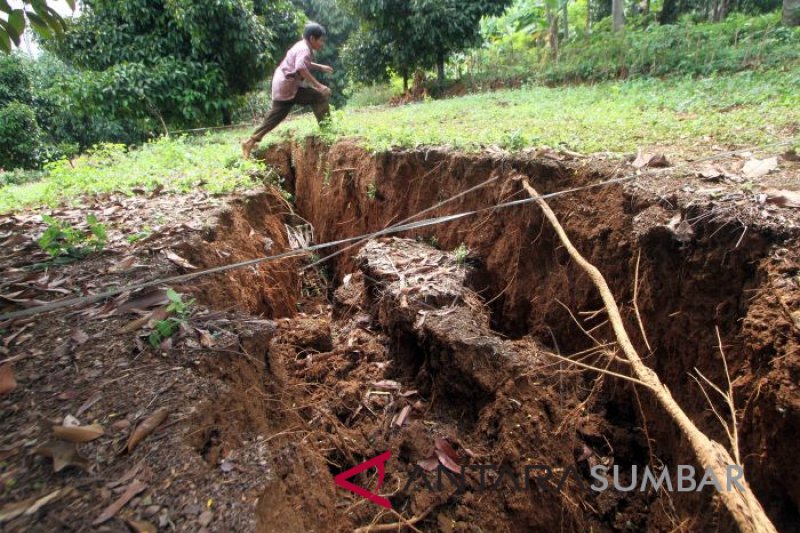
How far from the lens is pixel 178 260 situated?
119 inches

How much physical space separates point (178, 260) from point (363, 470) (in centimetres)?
187

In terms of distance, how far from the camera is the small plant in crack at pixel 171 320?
218cm

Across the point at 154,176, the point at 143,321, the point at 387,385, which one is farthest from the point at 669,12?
the point at 143,321

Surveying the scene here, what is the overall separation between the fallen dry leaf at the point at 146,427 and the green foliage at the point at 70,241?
6.25 ft

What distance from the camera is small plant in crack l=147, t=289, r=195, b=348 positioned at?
85.9 inches

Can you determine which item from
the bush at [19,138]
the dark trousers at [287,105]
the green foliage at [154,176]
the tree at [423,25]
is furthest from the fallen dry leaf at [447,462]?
the bush at [19,138]

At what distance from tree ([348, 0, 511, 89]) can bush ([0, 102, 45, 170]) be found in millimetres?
8680

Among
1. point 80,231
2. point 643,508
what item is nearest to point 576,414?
point 643,508

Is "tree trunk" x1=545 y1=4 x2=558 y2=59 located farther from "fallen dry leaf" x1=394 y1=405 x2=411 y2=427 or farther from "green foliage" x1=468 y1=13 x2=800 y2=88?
"fallen dry leaf" x1=394 y1=405 x2=411 y2=427

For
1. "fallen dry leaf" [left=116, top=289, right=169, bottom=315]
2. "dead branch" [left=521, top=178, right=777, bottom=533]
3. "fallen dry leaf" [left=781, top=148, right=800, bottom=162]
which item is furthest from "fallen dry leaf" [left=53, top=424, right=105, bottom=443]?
"fallen dry leaf" [left=781, top=148, right=800, bottom=162]

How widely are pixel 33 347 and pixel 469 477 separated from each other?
251 centimetres

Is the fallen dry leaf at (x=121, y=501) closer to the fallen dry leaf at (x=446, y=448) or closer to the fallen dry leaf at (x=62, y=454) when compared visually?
the fallen dry leaf at (x=62, y=454)

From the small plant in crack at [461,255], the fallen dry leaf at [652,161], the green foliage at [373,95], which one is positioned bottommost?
the small plant in crack at [461,255]

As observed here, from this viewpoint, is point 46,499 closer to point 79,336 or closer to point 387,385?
point 79,336
